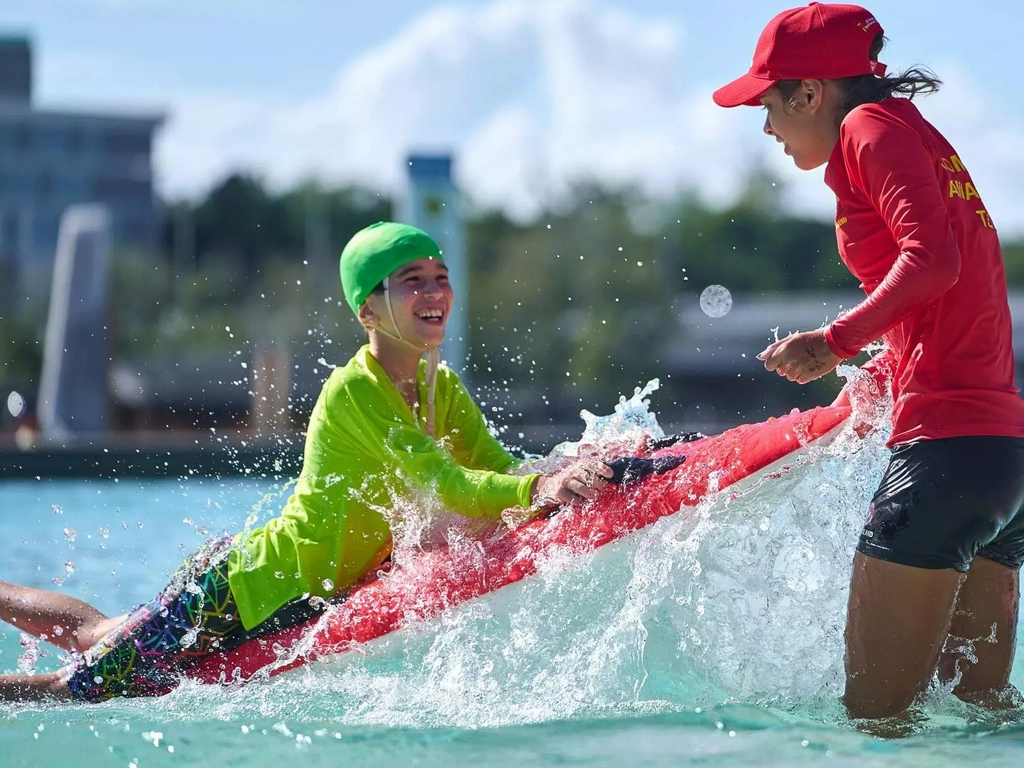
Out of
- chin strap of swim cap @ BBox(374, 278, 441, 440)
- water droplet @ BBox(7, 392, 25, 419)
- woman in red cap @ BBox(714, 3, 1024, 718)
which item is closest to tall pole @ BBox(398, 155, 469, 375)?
chin strap of swim cap @ BBox(374, 278, 441, 440)

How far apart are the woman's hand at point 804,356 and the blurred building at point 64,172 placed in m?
53.0

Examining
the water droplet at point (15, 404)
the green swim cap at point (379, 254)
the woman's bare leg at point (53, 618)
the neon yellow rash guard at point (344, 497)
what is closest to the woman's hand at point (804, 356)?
the neon yellow rash guard at point (344, 497)

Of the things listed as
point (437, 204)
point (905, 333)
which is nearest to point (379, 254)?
point (905, 333)

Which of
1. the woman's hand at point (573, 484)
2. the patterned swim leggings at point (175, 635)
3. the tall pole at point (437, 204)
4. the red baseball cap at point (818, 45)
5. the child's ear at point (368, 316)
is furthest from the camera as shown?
the tall pole at point (437, 204)

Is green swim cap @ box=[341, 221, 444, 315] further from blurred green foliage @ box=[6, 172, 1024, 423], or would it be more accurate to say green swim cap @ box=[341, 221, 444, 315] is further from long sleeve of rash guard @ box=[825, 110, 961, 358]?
blurred green foliage @ box=[6, 172, 1024, 423]

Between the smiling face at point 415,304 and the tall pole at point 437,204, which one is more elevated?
the tall pole at point 437,204

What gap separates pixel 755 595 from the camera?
3717 millimetres

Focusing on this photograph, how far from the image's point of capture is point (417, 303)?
400cm

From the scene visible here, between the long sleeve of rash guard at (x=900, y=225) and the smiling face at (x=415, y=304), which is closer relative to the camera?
the long sleeve of rash guard at (x=900, y=225)

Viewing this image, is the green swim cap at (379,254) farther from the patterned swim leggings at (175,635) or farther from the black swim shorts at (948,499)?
the black swim shorts at (948,499)

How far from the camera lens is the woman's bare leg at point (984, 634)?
334 cm

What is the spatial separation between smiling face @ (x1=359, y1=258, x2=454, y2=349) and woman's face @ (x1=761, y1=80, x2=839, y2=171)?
1223 mm

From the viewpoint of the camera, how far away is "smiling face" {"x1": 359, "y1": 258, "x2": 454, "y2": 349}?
4.01 meters

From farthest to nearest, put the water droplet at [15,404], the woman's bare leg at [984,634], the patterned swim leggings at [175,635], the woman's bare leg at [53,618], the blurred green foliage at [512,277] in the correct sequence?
the blurred green foliage at [512,277] → the water droplet at [15,404] → the woman's bare leg at [53,618] → the patterned swim leggings at [175,635] → the woman's bare leg at [984,634]
